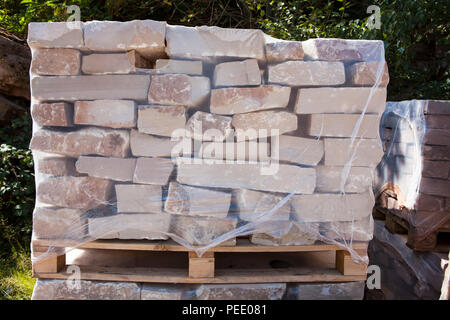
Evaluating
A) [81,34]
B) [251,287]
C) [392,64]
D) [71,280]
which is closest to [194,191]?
[251,287]

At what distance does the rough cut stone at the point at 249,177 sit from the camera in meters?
2.22

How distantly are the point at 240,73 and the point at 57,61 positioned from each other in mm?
1127

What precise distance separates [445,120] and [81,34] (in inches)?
101

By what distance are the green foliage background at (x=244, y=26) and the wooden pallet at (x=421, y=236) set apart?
2.31m

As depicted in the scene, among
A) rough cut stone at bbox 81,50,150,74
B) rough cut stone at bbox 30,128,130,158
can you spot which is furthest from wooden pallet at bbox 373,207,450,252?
rough cut stone at bbox 81,50,150,74

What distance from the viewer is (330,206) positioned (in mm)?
2307

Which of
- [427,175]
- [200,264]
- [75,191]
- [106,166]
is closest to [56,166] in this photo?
[75,191]

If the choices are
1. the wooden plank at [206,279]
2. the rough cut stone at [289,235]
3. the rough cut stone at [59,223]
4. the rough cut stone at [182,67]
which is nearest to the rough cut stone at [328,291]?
the wooden plank at [206,279]

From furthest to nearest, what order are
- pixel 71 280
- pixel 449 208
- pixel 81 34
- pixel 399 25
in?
pixel 399 25 → pixel 449 208 → pixel 71 280 → pixel 81 34

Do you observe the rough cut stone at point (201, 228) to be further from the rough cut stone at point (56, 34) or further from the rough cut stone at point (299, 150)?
the rough cut stone at point (56, 34)

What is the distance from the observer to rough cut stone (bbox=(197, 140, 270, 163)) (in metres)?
2.21

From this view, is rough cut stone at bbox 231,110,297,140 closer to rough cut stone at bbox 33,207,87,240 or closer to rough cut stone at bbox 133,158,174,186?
rough cut stone at bbox 133,158,174,186
